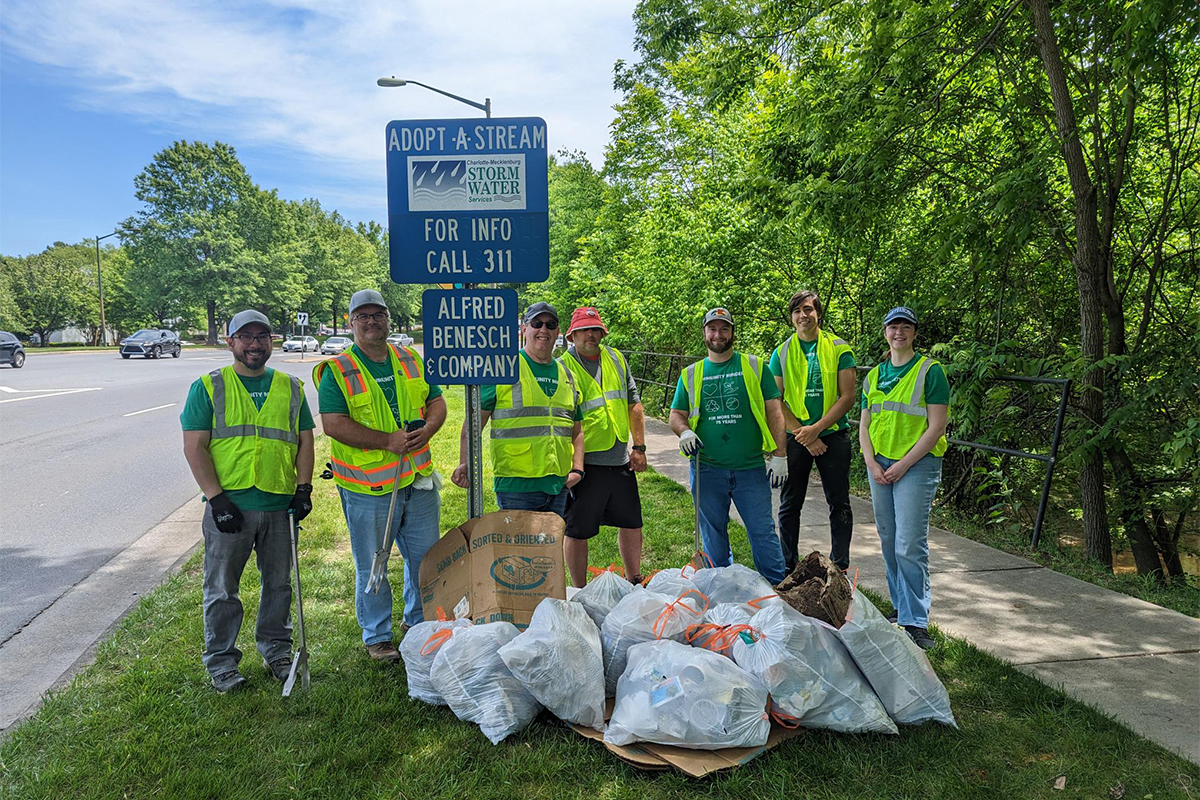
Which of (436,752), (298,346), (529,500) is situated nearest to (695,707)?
(436,752)

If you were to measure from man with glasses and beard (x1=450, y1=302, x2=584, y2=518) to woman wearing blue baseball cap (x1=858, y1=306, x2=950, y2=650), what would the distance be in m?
1.81

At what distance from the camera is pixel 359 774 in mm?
2980

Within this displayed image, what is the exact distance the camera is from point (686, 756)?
9.52 ft

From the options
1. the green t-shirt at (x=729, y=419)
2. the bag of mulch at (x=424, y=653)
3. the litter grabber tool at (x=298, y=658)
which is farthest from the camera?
the green t-shirt at (x=729, y=419)

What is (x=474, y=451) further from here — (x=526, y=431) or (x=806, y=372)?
(x=806, y=372)

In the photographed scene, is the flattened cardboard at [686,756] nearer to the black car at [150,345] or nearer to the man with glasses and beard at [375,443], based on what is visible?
the man with glasses and beard at [375,443]

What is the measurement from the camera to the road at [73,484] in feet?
18.4

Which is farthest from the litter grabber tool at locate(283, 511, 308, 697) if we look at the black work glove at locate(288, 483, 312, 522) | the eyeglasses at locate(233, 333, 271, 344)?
the eyeglasses at locate(233, 333, 271, 344)

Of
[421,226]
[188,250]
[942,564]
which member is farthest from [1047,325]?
[188,250]

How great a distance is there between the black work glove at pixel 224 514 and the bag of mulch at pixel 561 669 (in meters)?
1.48

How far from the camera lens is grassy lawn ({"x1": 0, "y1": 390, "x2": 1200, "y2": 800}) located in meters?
2.83

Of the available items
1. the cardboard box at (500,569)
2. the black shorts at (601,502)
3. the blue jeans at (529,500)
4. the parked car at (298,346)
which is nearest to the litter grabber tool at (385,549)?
the cardboard box at (500,569)

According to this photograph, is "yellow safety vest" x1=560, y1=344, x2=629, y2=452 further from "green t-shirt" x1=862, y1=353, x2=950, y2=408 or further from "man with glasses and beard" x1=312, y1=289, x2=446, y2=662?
"green t-shirt" x1=862, y1=353, x2=950, y2=408

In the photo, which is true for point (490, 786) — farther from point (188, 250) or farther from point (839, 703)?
point (188, 250)
